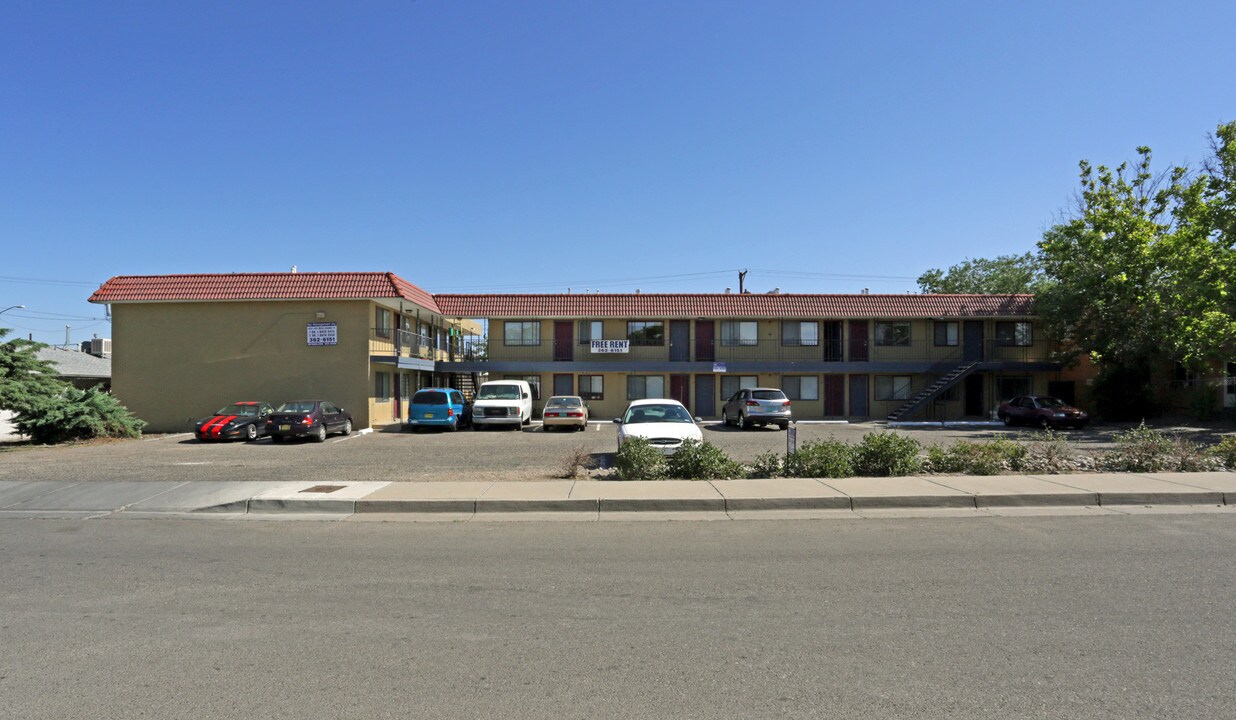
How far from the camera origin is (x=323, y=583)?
6.47 m

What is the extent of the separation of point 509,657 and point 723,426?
27.1 m

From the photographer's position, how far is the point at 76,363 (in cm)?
4794

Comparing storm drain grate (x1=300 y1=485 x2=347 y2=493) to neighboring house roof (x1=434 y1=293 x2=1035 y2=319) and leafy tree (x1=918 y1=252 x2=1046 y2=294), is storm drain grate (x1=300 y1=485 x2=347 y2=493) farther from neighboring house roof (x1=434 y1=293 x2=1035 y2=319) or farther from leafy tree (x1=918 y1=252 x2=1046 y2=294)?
leafy tree (x1=918 y1=252 x2=1046 y2=294)

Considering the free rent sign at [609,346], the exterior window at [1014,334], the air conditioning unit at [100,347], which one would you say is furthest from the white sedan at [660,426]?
the air conditioning unit at [100,347]

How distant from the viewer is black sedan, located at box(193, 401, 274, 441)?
939 inches

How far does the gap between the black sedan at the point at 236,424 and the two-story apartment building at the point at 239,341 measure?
3.14 metres

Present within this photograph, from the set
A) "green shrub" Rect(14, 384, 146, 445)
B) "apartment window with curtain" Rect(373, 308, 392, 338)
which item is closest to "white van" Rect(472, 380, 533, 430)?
"apartment window with curtain" Rect(373, 308, 392, 338)

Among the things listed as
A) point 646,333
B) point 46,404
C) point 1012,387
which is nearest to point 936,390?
point 1012,387

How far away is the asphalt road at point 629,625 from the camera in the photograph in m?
3.96

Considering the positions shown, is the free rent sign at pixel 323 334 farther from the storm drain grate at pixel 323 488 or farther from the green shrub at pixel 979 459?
the green shrub at pixel 979 459

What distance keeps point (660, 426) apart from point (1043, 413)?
2237 centimetres

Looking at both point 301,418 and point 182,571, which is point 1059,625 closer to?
point 182,571

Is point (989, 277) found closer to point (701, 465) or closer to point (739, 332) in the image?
point (739, 332)

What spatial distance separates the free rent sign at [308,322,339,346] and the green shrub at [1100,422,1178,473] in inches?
999
